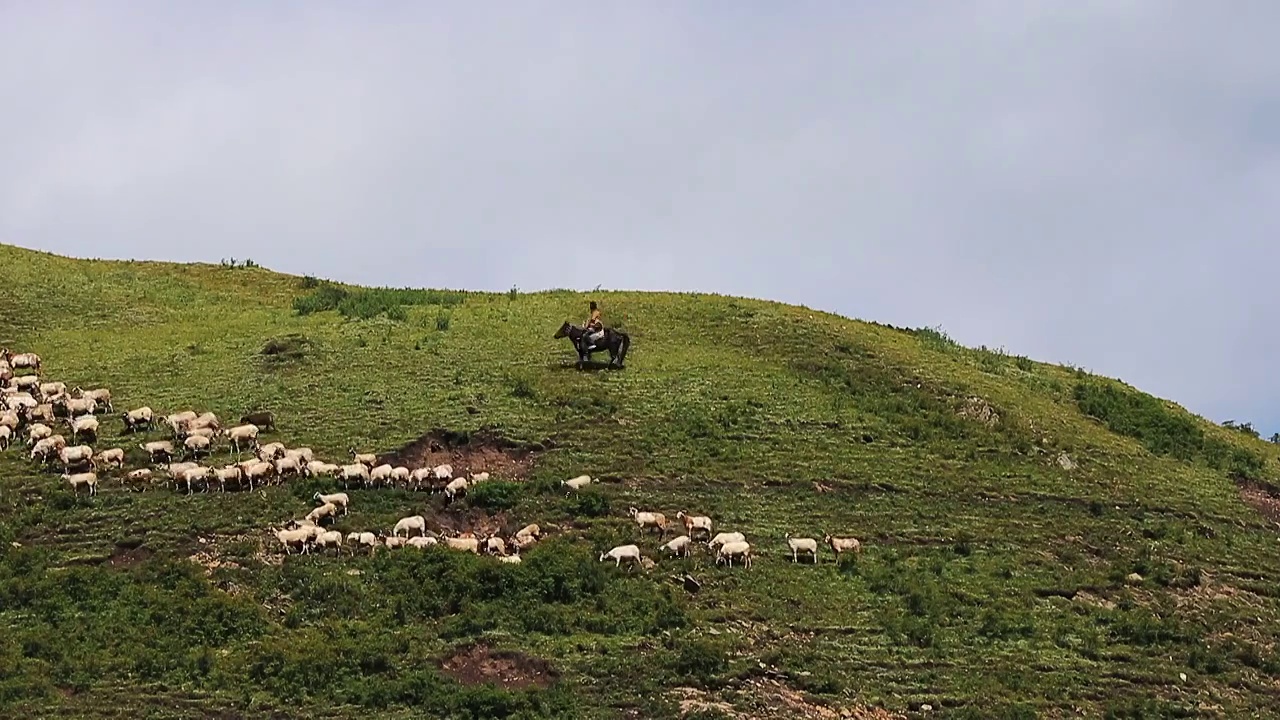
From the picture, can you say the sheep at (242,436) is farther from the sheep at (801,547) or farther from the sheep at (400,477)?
the sheep at (801,547)

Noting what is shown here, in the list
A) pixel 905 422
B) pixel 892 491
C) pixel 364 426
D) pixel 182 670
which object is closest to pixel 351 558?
pixel 182 670

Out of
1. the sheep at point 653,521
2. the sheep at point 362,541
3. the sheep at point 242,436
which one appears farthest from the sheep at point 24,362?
the sheep at point 653,521

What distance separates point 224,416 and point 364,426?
155 inches

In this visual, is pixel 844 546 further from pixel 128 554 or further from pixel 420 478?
pixel 128 554

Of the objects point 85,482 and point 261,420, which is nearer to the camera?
point 85,482

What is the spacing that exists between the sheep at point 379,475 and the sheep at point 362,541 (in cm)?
319

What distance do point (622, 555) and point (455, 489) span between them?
17.3ft

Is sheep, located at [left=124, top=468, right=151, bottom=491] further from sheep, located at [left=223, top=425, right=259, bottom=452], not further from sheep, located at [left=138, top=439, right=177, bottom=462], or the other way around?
sheep, located at [left=223, top=425, right=259, bottom=452]

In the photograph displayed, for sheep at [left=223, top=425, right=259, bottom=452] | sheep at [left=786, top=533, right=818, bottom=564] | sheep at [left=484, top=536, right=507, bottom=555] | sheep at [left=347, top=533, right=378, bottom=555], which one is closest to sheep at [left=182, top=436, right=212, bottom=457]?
sheep at [left=223, top=425, right=259, bottom=452]

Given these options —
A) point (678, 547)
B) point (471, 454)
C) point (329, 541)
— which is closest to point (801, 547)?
point (678, 547)

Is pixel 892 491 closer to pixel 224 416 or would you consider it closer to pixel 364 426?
pixel 364 426

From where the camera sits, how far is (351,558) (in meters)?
33.0

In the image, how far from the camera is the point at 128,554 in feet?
109

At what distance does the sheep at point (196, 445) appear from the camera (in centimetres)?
3812
